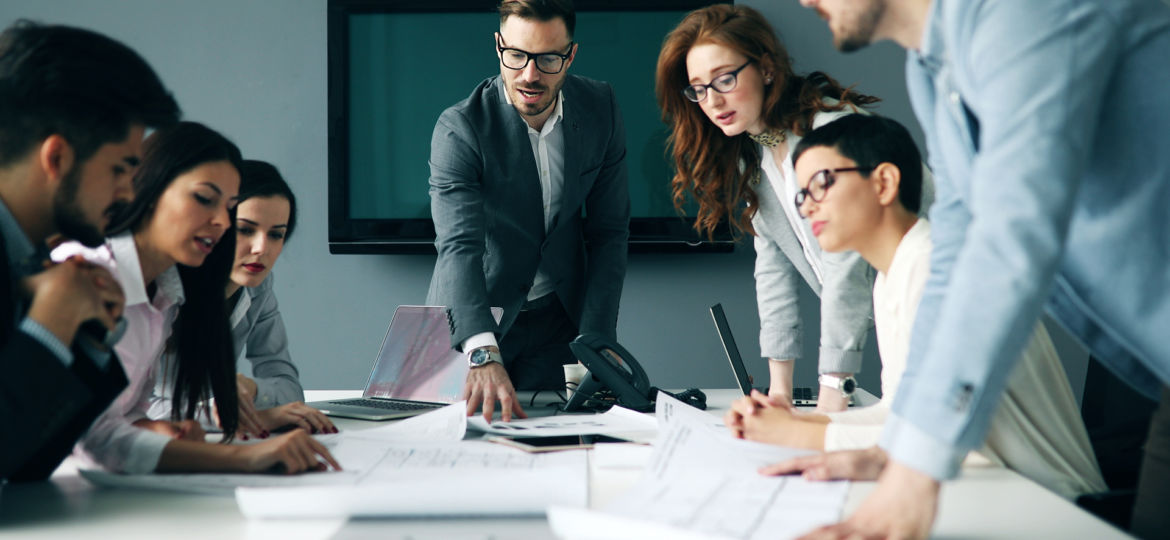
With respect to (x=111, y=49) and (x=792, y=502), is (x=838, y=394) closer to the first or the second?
(x=792, y=502)

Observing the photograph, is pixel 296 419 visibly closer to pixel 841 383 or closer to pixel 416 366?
pixel 416 366

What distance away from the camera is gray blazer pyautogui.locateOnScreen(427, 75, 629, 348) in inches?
81.7

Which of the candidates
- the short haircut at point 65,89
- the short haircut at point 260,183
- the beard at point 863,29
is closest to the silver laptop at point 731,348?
the beard at point 863,29

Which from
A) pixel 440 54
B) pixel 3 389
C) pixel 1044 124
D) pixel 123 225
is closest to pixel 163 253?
pixel 123 225

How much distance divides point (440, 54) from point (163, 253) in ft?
6.44

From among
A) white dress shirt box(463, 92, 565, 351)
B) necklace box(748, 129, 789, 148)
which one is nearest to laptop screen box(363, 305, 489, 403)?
white dress shirt box(463, 92, 565, 351)

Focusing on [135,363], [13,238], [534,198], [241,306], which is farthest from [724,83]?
[13,238]

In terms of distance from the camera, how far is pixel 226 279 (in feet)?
4.79

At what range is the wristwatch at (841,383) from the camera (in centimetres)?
173

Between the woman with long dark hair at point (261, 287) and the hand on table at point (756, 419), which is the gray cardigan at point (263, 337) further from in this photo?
the hand on table at point (756, 419)

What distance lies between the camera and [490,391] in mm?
1599

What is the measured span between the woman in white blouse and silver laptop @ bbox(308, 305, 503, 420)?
2.41 ft

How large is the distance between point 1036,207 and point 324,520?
2.30 feet

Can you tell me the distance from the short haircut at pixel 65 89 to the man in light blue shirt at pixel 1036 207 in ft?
2.75
